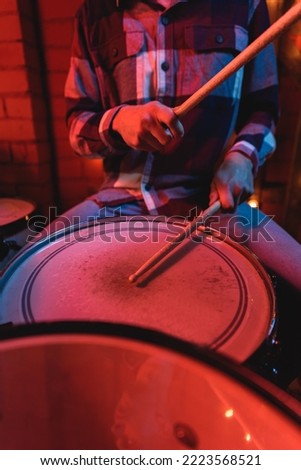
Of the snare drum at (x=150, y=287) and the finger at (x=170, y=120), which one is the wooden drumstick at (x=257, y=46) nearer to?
the finger at (x=170, y=120)

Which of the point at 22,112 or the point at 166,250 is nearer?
the point at 166,250

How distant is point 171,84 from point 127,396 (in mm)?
892

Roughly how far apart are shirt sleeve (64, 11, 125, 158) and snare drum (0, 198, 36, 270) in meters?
0.27

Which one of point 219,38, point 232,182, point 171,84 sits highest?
point 219,38

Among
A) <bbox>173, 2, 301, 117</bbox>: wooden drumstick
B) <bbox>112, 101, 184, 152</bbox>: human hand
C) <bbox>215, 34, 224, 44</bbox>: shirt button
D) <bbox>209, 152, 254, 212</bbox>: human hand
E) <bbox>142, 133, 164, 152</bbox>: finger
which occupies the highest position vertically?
<bbox>215, 34, 224, 44</bbox>: shirt button

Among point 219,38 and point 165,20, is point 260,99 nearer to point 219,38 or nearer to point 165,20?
point 219,38

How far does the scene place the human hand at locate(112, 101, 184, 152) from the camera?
0.61 meters

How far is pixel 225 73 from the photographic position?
494 millimetres

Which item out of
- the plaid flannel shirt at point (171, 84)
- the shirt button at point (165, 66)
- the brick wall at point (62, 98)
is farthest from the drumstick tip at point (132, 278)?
the brick wall at point (62, 98)

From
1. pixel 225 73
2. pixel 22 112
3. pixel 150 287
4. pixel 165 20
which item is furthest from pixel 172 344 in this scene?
pixel 22 112

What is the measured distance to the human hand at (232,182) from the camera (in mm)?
720

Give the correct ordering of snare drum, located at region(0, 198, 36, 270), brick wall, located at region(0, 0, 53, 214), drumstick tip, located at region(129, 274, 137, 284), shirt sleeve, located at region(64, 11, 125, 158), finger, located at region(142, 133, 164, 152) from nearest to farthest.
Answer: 1. drumstick tip, located at region(129, 274, 137, 284)
2. finger, located at region(142, 133, 164, 152)
3. snare drum, located at region(0, 198, 36, 270)
4. shirt sleeve, located at region(64, 11, 125, 158)
5. brick wall, located at region(0, 0, 53, 214)

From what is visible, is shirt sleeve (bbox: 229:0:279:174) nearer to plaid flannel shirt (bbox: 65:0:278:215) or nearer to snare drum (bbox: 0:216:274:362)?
plaid flannel shirt (bbox: 65:0:278:215)

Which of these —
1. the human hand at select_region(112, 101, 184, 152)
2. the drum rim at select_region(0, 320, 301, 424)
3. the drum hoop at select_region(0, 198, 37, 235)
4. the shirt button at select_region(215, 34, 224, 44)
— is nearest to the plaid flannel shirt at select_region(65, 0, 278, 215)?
the shirt button at select_region(215, 34, 224, 44)
